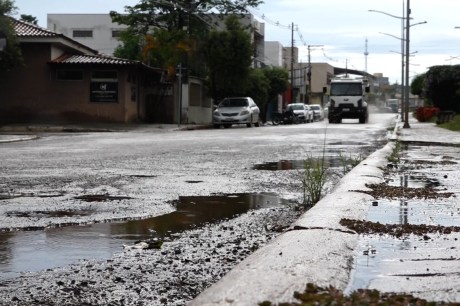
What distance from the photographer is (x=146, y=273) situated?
418 centimetres

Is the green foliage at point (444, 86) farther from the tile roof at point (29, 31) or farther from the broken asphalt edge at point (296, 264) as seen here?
the broken asphalt edge at point (296, 264)

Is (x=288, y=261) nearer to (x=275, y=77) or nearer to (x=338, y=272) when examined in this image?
(x=338, y=272)

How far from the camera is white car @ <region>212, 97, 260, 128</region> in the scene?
37031mm

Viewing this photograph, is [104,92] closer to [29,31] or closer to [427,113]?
[29,31]

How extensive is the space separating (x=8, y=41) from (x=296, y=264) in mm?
30992

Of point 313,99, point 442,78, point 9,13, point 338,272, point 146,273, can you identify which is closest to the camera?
point 338,272

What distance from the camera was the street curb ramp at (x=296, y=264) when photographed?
3.06m

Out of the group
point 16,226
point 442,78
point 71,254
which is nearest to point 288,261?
point 71,254

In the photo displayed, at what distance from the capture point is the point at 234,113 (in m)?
37.1

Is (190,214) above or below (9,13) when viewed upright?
below

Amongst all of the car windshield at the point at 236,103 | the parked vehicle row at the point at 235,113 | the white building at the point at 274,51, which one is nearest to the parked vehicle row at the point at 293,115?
the parked vehicle row at the point at 235,113

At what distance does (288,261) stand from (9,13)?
32379mm

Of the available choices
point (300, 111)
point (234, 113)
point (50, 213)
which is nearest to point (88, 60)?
point (234, 113)

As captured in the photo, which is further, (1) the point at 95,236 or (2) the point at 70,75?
(2) the point at 70,75
